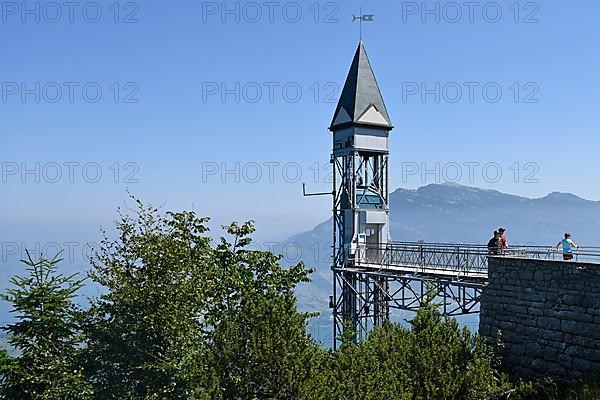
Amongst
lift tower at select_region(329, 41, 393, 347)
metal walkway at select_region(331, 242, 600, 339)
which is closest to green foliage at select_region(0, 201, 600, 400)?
metal walkway at select_region(331, 242, 600, 339)

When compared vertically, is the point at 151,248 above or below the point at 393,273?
above

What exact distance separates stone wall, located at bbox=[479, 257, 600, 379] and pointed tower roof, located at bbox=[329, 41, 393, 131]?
12110 mm

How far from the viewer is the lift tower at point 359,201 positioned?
25875 mm

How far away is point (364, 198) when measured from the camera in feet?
89.3

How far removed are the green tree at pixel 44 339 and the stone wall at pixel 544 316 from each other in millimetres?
11592

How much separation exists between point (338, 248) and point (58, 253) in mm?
14078

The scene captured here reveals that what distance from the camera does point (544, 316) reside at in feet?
48.5

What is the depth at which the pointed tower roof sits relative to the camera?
26.8 meters

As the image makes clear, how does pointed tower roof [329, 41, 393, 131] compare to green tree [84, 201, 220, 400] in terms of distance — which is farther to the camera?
pointed tower roof [329, 41, 393, 131]

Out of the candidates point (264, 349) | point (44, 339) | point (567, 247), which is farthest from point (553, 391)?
point (44, 339)

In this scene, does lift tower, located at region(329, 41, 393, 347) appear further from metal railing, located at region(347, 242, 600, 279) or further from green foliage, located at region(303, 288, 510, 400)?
green foliage, located at region(303, 288, 510, 400)

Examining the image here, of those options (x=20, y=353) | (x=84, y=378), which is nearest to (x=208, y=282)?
(x=84, y=378)

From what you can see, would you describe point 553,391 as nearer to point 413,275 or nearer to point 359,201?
point 413,275

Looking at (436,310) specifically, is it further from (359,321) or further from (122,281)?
(359,321)
